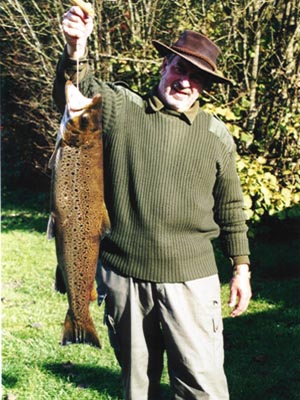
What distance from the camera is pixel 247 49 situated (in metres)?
7.67

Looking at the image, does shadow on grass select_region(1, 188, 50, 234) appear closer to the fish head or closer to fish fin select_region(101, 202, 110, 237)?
fish fin select_region(101, 202, 110, 237)

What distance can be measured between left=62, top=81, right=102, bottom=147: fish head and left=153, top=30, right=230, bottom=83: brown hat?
619 mm

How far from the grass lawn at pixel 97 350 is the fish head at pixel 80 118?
2451 millimetres

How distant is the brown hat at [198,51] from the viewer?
9.89ft

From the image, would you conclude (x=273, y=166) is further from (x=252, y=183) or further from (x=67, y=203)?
(x=67, y=203)

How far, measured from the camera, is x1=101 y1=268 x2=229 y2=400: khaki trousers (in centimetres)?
305

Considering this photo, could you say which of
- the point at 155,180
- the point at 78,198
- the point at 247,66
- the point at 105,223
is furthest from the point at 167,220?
the point at 247,66

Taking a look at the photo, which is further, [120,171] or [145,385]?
[145,385]

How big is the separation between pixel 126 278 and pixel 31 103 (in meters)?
8.13

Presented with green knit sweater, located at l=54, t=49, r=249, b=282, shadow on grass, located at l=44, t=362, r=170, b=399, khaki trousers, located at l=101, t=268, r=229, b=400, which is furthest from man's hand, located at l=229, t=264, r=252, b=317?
shadow on grass, located at l=44, t=362, r=170, b=399

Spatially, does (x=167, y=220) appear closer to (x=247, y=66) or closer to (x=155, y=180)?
(x=155, y=180)

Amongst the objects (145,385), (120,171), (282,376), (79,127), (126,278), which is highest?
(79,127)

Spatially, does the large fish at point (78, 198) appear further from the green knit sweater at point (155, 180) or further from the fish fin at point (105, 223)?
the green knit sweater at point (155, 180)

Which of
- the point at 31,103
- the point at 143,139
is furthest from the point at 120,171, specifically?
the point at 31,103
